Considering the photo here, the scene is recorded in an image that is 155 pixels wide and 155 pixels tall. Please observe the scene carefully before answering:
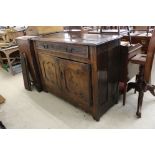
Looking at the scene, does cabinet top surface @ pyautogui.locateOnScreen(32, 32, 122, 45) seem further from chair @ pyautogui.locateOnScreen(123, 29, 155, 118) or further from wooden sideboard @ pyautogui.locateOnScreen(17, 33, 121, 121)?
chair @ pyautogui.locateOnScreen(123, 29, 155, 118)

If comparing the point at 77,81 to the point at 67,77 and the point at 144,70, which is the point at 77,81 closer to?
the point at 67,77

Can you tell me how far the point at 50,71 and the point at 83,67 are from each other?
27.5 inches

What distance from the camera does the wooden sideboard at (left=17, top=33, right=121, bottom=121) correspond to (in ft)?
4.97

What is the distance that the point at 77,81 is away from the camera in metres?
1.77

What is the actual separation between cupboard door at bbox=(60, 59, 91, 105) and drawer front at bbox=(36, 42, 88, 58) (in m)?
0.11

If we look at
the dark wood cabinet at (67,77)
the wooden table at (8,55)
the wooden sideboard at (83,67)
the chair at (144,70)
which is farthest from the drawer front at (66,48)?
the wooden table at (8,55)

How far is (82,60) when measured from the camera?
1.57 meters

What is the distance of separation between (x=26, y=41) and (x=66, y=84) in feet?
3.08

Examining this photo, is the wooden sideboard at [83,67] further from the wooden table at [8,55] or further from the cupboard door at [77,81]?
the wooden table at [8,55]

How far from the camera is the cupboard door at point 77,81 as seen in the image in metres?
1.63

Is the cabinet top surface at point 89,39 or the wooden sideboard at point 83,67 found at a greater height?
the cabinet top surface at point 89,39

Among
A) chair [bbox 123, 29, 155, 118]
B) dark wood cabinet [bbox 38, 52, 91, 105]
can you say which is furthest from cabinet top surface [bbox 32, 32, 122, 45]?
chair [bbox 123, 29, 155, 118]
